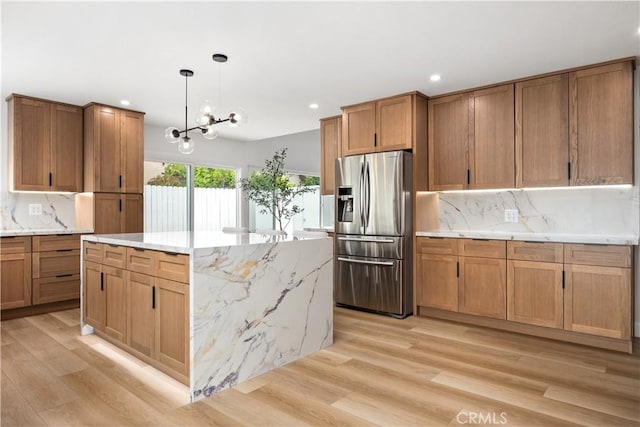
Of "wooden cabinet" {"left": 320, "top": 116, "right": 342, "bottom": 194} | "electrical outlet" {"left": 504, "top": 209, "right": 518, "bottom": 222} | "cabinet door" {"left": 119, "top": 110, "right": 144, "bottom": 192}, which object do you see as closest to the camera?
"electrical outlet" {"left": 504, "top": 209, "right": 518, "bottom": 222}

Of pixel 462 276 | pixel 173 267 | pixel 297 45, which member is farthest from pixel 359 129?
pixel 173 267

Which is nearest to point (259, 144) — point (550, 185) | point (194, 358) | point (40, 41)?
point (40, 41)

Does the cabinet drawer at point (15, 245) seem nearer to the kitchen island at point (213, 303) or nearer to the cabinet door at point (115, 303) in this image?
the kitchen island at point (213, 303)

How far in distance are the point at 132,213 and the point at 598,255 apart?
16.5ft

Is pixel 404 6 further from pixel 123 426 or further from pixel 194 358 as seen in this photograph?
pixel 123 426

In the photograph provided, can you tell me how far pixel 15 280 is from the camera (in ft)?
13.7

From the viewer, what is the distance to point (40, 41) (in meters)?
2.99

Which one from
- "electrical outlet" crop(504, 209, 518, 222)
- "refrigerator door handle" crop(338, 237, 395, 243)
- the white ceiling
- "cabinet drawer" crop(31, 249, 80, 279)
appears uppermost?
the white ceiling

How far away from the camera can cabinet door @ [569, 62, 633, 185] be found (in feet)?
11.0

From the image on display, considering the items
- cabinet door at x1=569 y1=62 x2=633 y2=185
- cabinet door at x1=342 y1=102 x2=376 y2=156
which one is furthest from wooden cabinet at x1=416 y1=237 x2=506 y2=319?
cabinet door at x1=342 y1=102 x2=376 y2=156

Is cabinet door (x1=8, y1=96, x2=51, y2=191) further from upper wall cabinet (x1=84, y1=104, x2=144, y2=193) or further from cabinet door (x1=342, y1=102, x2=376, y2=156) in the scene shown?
cabinet door (x1=342, y1=102, x2=376, y2=156)

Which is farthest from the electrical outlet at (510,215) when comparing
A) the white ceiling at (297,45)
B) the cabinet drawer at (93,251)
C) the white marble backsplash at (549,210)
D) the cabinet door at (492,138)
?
the cabinet drawer at (93,251)

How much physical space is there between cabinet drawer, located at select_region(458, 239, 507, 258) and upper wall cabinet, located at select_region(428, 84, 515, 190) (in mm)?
611

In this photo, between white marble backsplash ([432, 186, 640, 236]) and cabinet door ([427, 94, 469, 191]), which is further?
cabinet door ([427, 94, 469, 191])
